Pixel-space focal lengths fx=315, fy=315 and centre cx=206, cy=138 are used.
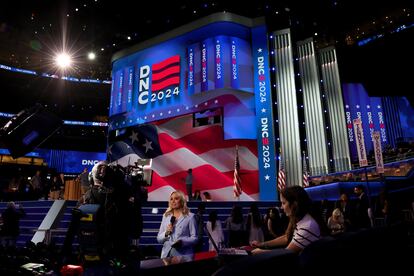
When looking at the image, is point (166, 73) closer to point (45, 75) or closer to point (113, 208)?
point (45, 75)

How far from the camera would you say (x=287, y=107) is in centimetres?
1327

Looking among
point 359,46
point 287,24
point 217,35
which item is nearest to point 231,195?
point 217,35

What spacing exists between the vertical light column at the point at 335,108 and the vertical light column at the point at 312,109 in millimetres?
691

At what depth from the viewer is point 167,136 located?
14.7m

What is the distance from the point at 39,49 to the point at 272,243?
65.1 ft

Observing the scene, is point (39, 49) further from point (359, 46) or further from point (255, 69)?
point (359, 46)

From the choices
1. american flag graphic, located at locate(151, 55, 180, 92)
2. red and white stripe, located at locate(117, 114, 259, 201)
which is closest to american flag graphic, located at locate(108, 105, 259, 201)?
red and white stripe, located at locate(117, 114, 259, 201)

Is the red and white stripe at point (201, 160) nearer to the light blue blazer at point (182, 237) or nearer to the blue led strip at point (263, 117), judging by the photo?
the blue led strip at point (263, 117)

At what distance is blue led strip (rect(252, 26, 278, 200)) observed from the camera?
12337 millimetres

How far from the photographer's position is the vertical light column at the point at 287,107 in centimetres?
1262

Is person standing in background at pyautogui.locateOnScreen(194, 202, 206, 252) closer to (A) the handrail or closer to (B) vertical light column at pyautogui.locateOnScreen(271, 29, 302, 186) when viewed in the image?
(A) the handrail

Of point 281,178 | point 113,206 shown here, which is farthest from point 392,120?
point 113,206

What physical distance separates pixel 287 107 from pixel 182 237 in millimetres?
10910

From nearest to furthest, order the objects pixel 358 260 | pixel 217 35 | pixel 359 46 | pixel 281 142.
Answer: pixel 358 260 → pixel 281 142 → pixel 217 35 → pixel 359 46
